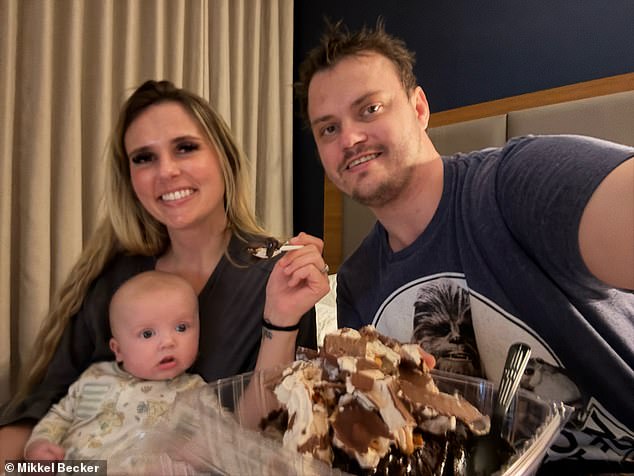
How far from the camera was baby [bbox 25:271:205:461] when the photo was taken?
110cm

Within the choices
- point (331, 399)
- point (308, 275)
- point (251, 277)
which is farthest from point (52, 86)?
point (331, 399)

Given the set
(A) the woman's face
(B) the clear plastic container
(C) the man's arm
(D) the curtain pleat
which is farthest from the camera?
(D) the curtain pleat

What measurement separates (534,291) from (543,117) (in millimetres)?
1207

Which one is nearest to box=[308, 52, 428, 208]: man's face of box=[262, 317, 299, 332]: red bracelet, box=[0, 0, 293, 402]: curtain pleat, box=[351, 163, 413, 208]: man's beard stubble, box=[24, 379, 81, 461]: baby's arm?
box=[351, 163, 413, 208]: man's beard stubble

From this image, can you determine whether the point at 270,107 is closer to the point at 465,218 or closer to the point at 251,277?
the point at 251,277

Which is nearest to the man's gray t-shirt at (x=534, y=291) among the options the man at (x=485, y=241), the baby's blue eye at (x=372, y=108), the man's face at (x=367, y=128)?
the man at (x=485, y=241)

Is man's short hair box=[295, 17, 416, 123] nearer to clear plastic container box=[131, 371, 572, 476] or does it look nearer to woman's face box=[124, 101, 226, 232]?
woman's face box=[124, 101, 226, 232]

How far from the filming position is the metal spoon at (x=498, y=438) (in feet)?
1.63

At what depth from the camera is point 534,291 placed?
2.80 ft

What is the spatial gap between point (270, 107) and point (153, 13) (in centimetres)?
77

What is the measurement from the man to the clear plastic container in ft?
0.87

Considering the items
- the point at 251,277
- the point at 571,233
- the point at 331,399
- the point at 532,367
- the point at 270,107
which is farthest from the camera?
the point at 270,107

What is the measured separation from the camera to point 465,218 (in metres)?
0.97

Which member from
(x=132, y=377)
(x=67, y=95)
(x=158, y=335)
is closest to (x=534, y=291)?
(x=158, y=335)
